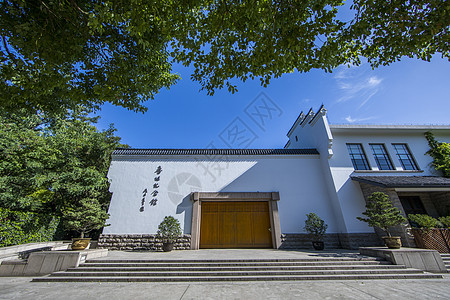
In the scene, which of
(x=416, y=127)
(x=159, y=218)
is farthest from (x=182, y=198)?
(x=416, y=127)

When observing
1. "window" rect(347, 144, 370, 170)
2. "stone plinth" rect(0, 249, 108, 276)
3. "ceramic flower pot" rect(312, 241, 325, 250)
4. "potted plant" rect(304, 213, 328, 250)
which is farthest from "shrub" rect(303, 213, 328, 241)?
"stone plinth" rect(0, 249, 108, 276)

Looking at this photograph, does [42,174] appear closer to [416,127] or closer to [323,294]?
[323,294]

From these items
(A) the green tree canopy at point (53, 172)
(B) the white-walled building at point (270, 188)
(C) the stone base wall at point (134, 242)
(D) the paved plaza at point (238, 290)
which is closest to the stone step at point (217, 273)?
(D) the paved plaza at point (238, 290)

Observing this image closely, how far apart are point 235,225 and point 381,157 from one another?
8.75m

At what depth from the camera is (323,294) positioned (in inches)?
144

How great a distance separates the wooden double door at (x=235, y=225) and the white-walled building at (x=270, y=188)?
0.05m

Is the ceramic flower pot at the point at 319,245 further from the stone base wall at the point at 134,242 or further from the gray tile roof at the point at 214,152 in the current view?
the stone base wall at the point at 134,242

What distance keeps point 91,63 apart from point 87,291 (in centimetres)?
558

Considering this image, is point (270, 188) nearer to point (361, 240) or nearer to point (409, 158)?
point (361, 240)

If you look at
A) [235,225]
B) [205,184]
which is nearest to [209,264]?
[235,225]

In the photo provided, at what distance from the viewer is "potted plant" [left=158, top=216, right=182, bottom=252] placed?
314 inches

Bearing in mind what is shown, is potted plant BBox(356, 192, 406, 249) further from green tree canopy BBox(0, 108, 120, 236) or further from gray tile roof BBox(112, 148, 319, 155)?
green tree canopy BBox(0, 108, 120, 236)

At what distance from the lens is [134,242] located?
8.41m

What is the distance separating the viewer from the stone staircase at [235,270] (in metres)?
4.79
